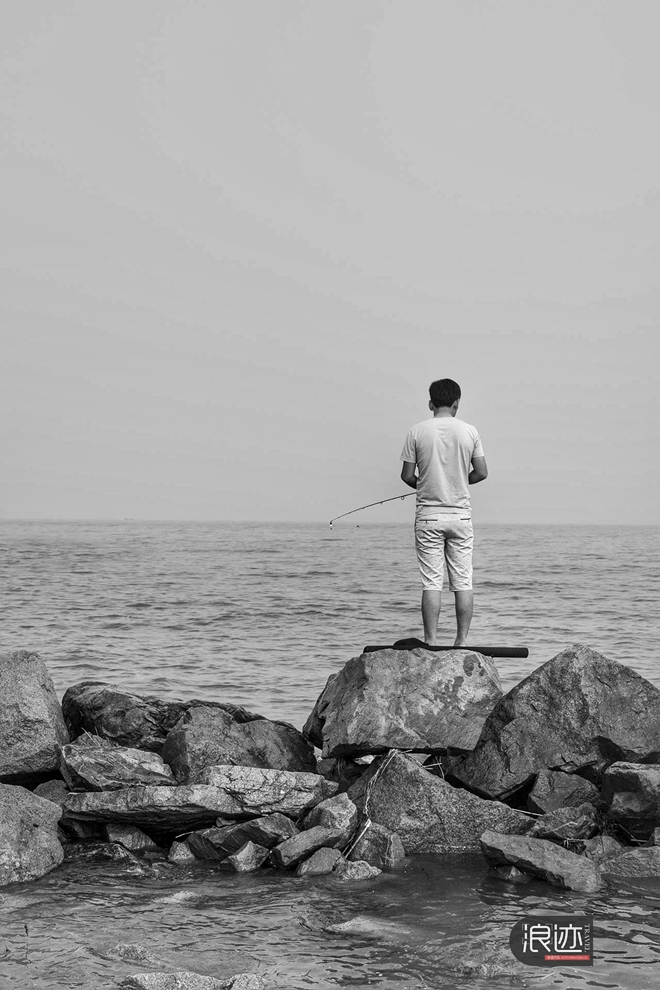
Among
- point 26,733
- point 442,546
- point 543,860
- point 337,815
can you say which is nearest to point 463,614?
point 442,546

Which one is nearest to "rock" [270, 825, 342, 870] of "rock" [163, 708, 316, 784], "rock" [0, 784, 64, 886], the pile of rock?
the pile of rock

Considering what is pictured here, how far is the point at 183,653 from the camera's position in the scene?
19.3 m

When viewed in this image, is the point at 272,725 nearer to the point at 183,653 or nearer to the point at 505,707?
the point at 505,707

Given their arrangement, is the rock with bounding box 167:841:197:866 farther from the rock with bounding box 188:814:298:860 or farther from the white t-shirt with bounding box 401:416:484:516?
the white t-shirt with bounding box 401:416:484:516

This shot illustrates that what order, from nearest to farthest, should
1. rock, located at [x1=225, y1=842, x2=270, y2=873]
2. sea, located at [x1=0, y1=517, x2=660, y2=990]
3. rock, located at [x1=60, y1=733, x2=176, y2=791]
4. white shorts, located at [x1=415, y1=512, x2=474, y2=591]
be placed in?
sea, located at [x1=0, y1=517, x2=660, y2=990], rock, located at [x1=225, y1=842, x2=270, y2=873], rock, located at [x1=60, y1=733, x2=176, y2=791], white shorts, located at [x1=415, y1=512, x2=474, y2=591]

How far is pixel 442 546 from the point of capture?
30.6ft

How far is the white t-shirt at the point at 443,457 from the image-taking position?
912cm

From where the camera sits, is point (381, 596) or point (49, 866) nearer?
point (49, 866)

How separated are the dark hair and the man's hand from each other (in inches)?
24.8

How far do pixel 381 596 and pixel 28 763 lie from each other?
85.8 ft

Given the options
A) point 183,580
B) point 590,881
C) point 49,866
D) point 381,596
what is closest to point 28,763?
point 49,866

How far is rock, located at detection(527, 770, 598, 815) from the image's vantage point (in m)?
8.12

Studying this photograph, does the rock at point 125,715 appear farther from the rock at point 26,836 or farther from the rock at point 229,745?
the rock at point 26,836

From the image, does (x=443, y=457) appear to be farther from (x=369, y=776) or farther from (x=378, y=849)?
(x=378, y=849)
